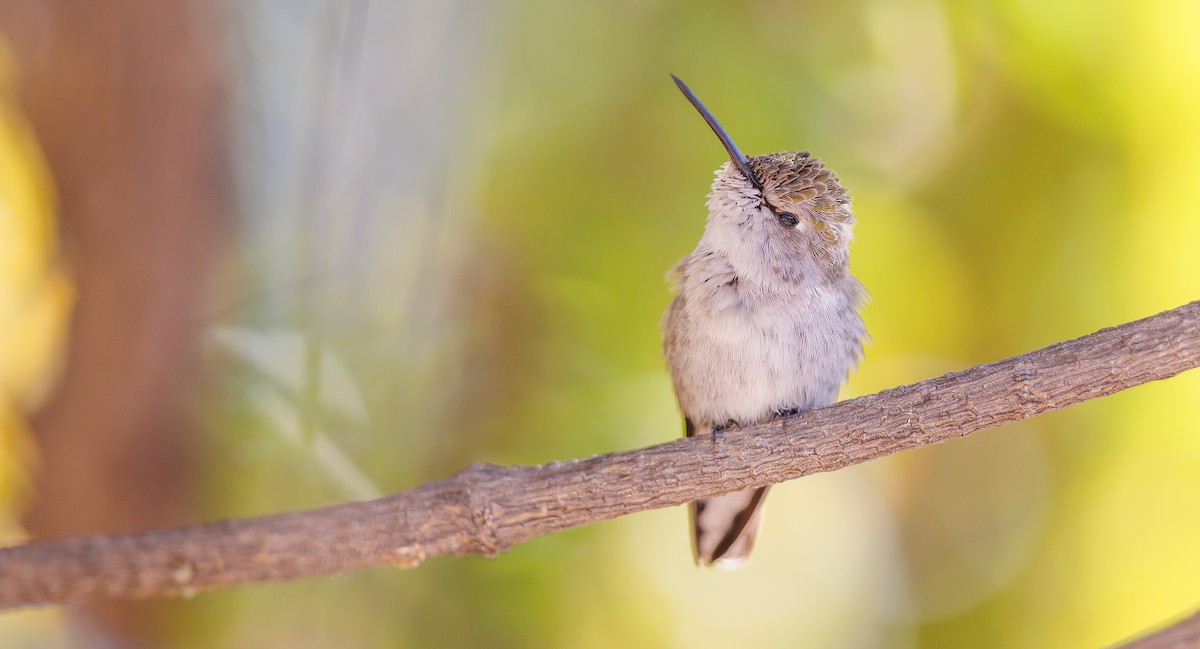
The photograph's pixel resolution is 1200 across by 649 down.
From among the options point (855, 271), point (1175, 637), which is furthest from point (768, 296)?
point (855, 271)

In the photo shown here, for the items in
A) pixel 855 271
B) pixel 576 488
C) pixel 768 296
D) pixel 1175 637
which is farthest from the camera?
pixel 855 271

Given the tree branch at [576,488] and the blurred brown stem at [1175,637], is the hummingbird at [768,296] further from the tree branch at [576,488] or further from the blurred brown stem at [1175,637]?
the blurred brown stem at [1175,637]

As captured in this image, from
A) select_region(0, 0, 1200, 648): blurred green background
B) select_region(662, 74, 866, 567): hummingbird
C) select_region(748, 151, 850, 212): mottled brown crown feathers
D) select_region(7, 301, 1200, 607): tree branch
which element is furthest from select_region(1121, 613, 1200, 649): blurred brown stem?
select_region(0, 0, 1200, 648): blurred green background

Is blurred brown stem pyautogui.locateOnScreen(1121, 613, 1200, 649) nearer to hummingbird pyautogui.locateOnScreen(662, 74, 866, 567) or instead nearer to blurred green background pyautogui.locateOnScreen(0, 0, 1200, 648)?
hummingbird pyautogui.locateOnScreen(662, 74, 866, 567)

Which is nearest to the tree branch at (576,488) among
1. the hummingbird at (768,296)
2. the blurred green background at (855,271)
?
the hummingbird at (768,296)

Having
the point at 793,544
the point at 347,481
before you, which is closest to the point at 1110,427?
the point at 793,544

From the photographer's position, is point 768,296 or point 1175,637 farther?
point 768,296

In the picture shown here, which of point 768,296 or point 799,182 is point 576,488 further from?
point 799,182
